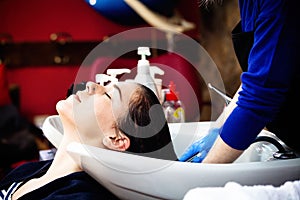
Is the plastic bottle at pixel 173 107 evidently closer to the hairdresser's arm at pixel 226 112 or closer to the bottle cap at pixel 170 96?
the bottle cap at pixel 170 96

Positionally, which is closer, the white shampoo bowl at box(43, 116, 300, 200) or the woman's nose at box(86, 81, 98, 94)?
the white shampoo bowl at box(43, 116, 300, 200)

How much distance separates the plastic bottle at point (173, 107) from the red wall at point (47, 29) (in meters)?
1.69

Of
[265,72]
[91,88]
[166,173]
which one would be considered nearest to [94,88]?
[91,88]

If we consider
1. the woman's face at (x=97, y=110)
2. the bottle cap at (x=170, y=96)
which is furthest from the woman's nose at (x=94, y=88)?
the bottle cap at (x=170, y=96)

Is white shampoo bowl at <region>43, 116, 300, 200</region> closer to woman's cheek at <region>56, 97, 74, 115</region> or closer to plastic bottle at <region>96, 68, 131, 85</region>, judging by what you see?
woman's cheek at <region>56, 97, 74, 115</region>

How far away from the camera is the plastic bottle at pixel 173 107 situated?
1900 millimetres

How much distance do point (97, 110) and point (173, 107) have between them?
25.8 inches

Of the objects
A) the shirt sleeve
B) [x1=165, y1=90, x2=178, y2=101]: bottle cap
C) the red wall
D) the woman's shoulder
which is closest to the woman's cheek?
the woman's shoulder

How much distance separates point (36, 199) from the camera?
1.24m

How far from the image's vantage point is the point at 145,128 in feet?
4.27

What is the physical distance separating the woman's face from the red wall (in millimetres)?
2188

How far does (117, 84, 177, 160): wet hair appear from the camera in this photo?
1298mm

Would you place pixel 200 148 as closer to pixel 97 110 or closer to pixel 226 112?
pixel 226 112

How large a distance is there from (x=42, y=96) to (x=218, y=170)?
2.76 metres
